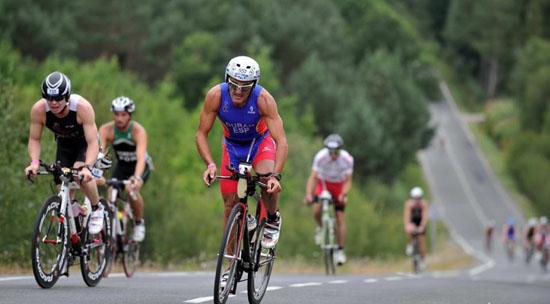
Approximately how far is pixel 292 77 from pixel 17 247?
66.1m

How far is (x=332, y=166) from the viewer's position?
19.6m

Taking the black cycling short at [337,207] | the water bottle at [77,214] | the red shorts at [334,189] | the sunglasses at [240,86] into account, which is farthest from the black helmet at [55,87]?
the red shorts at [334,189]

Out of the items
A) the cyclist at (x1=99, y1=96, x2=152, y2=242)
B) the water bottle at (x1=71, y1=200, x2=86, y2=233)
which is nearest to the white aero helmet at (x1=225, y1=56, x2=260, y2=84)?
the water bottle at (x1=71, y1=200, x2=86, y2=233)

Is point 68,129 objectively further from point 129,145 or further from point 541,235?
point 541,235

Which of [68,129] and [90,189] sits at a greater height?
[68,129]

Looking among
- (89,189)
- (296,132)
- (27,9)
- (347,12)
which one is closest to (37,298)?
(89,189)

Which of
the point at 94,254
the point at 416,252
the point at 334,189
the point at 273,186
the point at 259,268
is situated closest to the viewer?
the point at 273,186

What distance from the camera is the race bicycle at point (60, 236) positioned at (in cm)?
1079

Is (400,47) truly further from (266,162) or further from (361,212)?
(266,162)

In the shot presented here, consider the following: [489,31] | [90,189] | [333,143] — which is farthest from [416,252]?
[489,31]

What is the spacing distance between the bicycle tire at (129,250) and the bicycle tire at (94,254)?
106 inches

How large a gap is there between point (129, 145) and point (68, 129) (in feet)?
12.6

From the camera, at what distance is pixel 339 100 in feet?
269

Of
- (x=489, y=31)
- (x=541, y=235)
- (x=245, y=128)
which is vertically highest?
(x=489, y=31)
